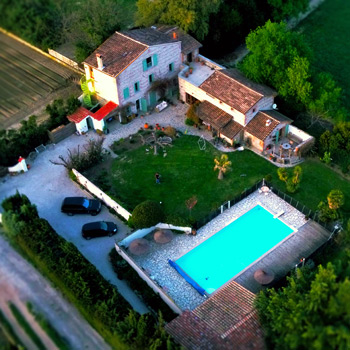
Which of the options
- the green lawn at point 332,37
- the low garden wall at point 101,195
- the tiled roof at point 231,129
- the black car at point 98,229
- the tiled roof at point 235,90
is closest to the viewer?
the black car at point 98,229

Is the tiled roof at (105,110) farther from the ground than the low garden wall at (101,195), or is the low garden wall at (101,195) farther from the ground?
the tiled roof at (105,110)

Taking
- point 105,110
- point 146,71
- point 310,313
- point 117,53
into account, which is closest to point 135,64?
point 146,71

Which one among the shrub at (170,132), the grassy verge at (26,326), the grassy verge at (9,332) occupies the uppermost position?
the shrub at (170,132)

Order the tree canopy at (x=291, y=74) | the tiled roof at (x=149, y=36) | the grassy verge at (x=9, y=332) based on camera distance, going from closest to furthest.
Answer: the grassy verge at (x=9, y=332)
the tree canopy at (x=291, y=74)
the tiled roof at (x=149, y=36)

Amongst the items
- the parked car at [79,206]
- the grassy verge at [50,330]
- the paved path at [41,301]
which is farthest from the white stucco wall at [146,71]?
the grassy verge at [50,330]

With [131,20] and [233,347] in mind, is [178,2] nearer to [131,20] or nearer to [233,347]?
[131,20]

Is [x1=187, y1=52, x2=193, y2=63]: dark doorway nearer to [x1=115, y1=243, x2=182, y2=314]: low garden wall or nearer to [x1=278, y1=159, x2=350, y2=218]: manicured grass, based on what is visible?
[x1=278, y1=159, x2=350, y2=218]: manicured grass

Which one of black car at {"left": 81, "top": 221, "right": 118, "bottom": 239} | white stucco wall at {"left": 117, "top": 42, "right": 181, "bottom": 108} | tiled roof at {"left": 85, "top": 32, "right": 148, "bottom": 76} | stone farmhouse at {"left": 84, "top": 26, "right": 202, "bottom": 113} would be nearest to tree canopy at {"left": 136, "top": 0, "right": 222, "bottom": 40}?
stone farmhouse at {"left": 84, "top": 26, "right": 202, "bottom": 113}

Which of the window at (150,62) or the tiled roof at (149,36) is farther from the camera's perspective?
the tiled roof at (149,36)

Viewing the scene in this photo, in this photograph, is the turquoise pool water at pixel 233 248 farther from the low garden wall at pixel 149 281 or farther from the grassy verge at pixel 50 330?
the grassy verge at pixel 50 330
